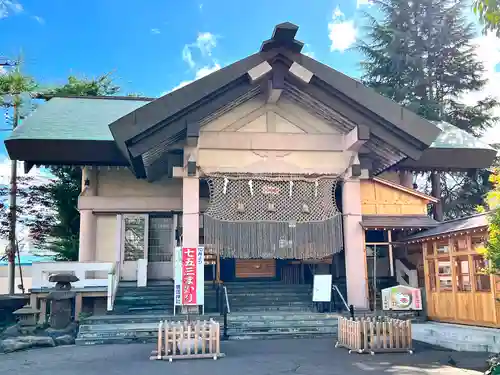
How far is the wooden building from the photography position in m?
10.7

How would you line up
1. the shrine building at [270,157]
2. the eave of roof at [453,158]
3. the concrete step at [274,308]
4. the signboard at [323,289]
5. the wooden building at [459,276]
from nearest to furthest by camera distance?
the wooden building at [459,276] → the shrine building at [270,157] → the signboard at [323,289] → the concrete step at [274,308] → the eave of roof at [453,158]

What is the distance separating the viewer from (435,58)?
2633cm

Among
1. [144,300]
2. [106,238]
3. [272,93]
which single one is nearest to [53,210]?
[106,238]

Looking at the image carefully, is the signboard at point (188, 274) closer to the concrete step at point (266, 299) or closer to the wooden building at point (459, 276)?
the concrete step at point (266, 299)

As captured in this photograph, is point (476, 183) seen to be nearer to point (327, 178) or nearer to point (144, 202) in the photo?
point (327, 178)

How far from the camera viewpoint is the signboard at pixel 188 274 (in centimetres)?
1210

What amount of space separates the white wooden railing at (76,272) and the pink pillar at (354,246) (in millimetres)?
6900

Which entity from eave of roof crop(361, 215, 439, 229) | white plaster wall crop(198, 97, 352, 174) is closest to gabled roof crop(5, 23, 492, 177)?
white plaster wall crop(198, 97, 352, 174)

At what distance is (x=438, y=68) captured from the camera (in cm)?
2631

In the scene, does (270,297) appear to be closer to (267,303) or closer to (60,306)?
(267,303)

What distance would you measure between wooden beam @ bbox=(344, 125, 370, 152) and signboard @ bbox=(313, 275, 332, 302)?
3762 mm

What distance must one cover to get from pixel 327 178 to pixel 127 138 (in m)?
5.74

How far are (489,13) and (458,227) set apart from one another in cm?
668

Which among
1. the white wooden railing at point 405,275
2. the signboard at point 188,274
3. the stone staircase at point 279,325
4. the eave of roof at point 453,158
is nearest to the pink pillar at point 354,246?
the stone staircase at point 279,325
